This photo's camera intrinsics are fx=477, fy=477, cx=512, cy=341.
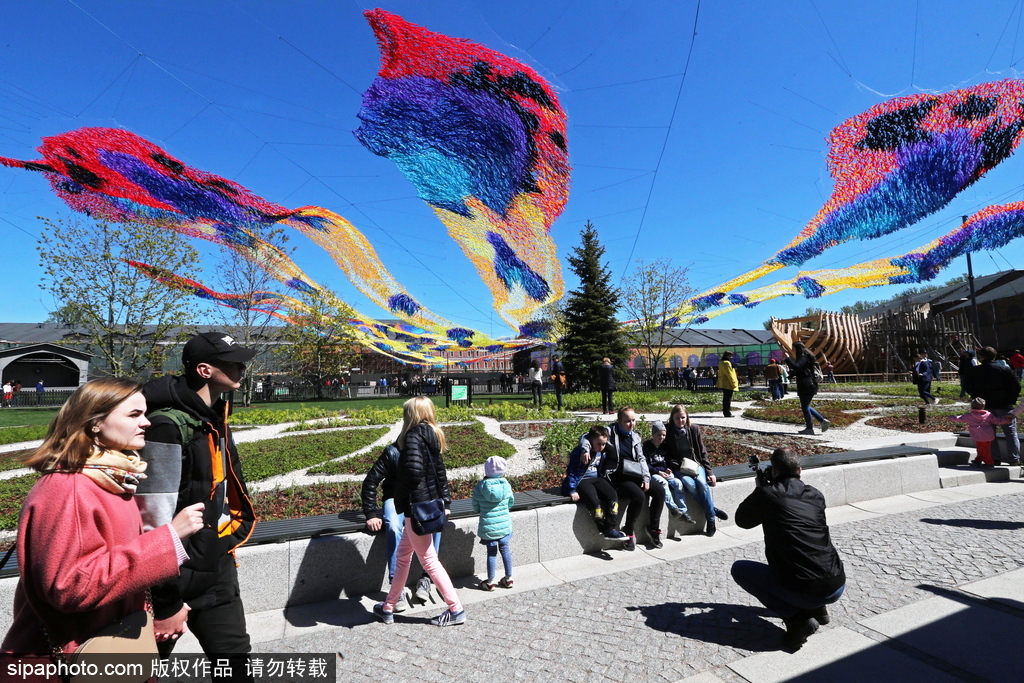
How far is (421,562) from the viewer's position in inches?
137

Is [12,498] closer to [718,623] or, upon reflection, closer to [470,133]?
[718,623]

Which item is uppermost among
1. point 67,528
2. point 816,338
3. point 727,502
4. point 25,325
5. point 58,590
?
point 25,325

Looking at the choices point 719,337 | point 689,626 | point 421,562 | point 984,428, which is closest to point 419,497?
point 421,562

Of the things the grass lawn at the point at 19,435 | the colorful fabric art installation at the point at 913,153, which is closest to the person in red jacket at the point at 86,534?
the grass lawn at the point at 19,435

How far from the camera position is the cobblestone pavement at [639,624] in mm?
2795

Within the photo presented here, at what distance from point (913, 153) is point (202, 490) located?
16570 mm

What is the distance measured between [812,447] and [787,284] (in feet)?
62.6

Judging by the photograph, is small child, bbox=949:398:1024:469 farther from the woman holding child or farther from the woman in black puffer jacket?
the woman in black puffer jacket

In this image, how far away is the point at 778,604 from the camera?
301 centimetres

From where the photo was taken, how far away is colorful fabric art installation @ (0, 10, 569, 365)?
988 centimetres

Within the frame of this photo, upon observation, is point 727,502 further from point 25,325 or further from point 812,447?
point 25,325

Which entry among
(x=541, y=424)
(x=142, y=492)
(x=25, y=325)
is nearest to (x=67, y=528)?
(x=142, y=492)

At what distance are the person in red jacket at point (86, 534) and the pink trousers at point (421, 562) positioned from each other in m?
2.00

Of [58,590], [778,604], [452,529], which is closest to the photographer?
[58,590]
